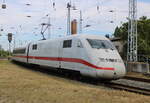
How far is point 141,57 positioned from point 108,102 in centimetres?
2704

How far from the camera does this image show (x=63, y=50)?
1600 cm

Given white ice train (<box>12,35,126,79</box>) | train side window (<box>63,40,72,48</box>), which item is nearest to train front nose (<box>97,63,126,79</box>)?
white ice train (<box>12,35,126,79</box>)

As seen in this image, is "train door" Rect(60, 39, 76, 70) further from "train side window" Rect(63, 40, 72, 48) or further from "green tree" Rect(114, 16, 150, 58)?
"green tree" Rect(114, 16, 150, 58)

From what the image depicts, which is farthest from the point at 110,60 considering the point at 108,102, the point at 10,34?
the point at 10,34

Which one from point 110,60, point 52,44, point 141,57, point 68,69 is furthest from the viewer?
point 141,57

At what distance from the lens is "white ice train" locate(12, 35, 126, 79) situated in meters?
12.5

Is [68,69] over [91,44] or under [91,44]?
under

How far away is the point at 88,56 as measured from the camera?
13016mm

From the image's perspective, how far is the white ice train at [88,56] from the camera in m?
12.5

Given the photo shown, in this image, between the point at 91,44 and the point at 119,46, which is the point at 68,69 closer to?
the point at 91,44

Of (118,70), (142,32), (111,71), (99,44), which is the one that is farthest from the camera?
(142,32)

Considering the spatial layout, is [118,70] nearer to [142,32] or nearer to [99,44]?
[99,44]

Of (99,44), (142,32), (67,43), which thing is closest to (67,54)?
(67,43)

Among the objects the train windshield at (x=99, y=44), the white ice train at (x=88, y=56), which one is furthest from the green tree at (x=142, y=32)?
the train windshield at (x=99, y=44)
